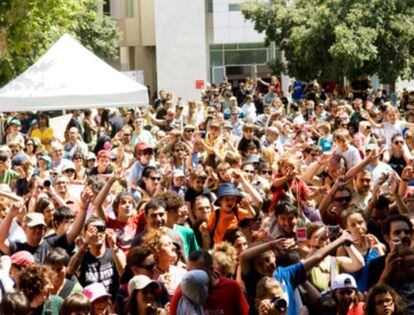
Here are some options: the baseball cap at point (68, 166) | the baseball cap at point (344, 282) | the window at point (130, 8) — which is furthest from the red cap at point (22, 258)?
the window at point (130, 8)

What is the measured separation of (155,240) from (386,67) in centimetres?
2286

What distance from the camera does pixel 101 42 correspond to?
150 feet

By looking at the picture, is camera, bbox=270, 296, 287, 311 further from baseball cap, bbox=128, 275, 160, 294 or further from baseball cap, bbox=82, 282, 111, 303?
baseball cap, bbox=82, 282, 111, 303

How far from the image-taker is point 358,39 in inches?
1129

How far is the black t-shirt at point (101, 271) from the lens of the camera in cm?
781

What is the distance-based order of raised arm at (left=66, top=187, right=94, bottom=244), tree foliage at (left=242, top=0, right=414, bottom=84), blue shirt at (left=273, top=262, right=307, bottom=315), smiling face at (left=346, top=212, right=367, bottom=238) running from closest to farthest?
blue shirt at (left=273, top=262, right=307, bottom=315)
smiling face at (left=346, top=212, right=367, bottom=238)
raised arm at (left=66, top=187, right=94, bottom=244)
tree foliage at (left=242, top=0, right=414, bottom=84)

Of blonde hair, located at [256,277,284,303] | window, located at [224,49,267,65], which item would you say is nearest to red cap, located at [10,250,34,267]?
blonde hair, located at [256,277,284,303]

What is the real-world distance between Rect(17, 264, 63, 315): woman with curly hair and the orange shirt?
2581 millimetres

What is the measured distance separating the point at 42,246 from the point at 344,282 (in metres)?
2.64

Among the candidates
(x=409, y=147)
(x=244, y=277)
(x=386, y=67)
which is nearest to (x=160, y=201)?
(x=244, y=277)

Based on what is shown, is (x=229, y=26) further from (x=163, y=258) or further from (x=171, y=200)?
(x=163, y=258)

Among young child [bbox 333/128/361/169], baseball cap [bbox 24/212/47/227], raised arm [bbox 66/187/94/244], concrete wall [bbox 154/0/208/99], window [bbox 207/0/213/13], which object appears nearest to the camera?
baseball cap [bbox 24/212/47/227]

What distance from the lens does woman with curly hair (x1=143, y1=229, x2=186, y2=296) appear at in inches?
290

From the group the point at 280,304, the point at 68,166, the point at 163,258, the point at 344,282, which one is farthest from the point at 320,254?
the point at 68,166
